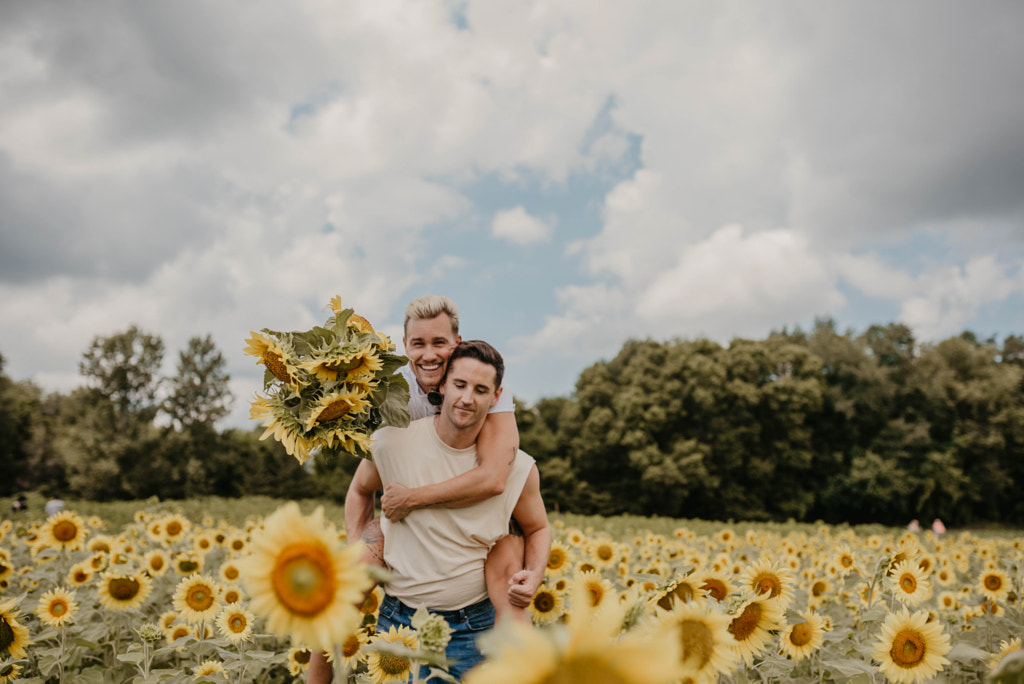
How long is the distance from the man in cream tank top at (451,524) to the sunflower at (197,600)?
1298mm

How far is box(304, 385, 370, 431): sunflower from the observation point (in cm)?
207

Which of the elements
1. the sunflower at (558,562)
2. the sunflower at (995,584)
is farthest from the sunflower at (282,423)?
the sunflower at (995,584)

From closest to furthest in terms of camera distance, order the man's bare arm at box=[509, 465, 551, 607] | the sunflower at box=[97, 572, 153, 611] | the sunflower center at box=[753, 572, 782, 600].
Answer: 1. the sunflower center at box=[753, 572, 782, 600]
2. the man's bare arm at box=[509, 465, 551, 607]
3. the sunflower at box=[97, 572, 153, 611]

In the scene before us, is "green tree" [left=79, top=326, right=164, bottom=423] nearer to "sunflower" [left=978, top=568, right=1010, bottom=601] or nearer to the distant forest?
the distant forest

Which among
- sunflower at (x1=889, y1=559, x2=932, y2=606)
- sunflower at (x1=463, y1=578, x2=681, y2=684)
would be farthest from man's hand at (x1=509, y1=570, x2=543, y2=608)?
sunflower at (x1=889, y1=559, x2=932, y2=606)

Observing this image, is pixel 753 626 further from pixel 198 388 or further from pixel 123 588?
pixel 198 388

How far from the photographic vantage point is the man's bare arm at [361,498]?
10.6 ft

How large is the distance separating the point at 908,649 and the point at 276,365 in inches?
102

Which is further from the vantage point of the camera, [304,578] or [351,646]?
[351,646]

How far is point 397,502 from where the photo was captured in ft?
9.06

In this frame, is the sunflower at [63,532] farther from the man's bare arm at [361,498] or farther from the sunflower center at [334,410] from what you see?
the sunflower center at [334,410]

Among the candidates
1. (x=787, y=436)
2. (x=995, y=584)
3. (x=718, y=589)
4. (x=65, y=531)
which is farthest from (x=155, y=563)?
(x=787, y=436)

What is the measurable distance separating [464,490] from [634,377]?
105ft

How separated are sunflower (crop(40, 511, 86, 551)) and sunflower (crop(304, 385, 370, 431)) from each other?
4.51 metres
